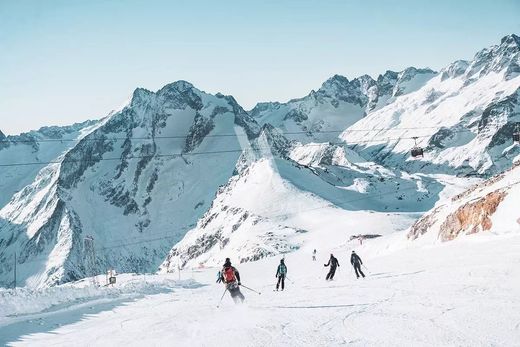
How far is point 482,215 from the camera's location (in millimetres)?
38344

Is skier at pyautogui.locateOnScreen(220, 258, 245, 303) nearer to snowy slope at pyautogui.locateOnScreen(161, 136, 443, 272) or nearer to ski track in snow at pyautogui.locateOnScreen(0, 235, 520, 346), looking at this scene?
ski track in snow at pyautogui.locateOnScreen(0, 235, 520, 346)

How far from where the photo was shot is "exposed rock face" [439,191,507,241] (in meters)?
37.7

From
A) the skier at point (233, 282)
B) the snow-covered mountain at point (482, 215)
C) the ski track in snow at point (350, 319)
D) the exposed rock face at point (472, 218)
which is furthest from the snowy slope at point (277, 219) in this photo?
the skier at point (233, 282)

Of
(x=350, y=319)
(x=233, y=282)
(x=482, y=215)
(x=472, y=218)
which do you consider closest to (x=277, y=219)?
(x=472, y=218)

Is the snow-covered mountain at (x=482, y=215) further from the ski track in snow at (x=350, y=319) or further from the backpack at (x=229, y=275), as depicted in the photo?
the backpack at (x=229, y=275)

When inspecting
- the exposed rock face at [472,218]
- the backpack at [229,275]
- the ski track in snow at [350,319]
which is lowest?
the ski track in snow at [350,319]

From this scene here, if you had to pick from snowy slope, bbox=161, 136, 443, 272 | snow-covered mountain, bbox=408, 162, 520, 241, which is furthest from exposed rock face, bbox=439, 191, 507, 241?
snowy slope, bbox=161, 136, 443, 272

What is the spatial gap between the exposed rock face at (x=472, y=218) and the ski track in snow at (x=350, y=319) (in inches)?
439

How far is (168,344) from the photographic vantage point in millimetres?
14664

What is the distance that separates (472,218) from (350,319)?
2734 centimetres

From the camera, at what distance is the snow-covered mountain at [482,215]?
116ft

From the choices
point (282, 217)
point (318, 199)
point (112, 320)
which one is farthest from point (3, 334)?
point (318, 199)

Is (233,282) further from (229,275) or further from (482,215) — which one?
(482,215)

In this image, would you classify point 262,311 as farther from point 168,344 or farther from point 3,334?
point 3,334
